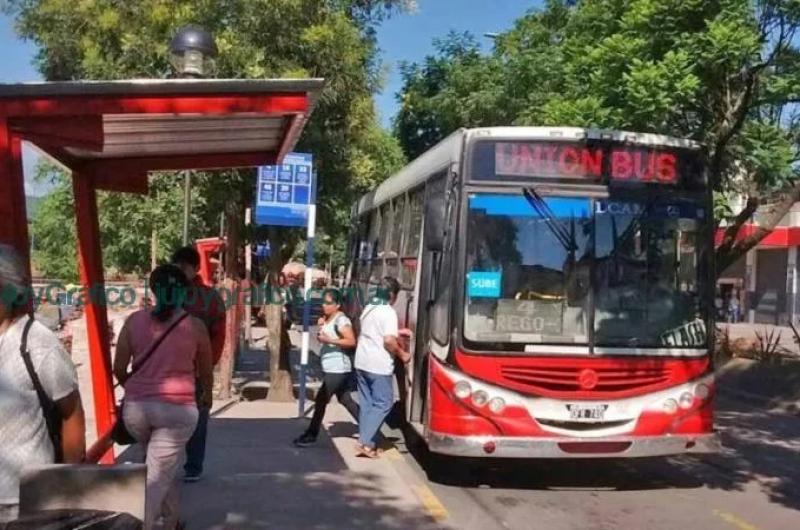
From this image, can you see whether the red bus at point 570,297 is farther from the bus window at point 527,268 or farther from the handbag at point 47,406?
the handbag at point 47,406

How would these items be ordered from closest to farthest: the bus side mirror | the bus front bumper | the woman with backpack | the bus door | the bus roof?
1. the bus front bumper
2. the bus side mirror
3. the bus roof
4. the bus door
5. the woman with backpack

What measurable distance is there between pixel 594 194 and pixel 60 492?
588cm

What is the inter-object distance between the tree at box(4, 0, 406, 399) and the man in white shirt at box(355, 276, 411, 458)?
4017 millimetres

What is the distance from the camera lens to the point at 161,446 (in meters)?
5.48

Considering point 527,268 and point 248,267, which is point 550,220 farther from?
point 248,267

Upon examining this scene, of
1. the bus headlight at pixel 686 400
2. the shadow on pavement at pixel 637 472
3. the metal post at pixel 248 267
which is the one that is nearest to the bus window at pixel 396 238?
the shadow on pavement at pixel 637 472

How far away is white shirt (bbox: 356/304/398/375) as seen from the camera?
31.0 ft

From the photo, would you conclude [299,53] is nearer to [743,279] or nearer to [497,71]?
[497,71]

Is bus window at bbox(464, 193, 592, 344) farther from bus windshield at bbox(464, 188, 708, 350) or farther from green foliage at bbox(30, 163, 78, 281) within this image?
green foliage at bbox(30, 163, 78, 281)

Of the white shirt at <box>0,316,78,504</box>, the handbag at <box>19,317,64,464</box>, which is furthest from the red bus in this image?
the white shirt at <box>0,316,78,504</box>

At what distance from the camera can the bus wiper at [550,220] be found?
8.45m

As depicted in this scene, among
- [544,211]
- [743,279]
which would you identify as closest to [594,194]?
[544,211]

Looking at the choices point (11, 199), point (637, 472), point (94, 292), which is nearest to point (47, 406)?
point (11, 199)

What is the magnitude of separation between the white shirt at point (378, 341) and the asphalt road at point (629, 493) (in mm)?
1083
